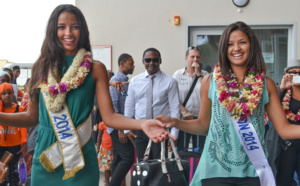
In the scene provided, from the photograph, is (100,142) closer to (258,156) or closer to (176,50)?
(176,50)

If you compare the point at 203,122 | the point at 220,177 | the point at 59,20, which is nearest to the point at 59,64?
the point at 59,20

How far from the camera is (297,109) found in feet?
15.7

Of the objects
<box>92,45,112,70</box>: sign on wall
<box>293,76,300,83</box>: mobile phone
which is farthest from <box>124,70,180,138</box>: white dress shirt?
<box>92,45,112,70</box>: sign on wall

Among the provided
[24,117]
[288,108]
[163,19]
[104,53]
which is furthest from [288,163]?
[104,53]

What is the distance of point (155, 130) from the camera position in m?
2.61

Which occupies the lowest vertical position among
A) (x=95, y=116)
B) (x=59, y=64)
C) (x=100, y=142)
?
(x=100, y=142)

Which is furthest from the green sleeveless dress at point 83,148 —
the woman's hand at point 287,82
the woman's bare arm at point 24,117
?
the woman's hand at point 287,82

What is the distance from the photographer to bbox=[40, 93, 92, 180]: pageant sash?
2615 millimetres

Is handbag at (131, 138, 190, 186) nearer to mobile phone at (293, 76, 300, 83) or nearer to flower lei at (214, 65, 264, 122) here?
flower lei at (214, 65, 264, 122)

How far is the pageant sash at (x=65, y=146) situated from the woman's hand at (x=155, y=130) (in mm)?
419

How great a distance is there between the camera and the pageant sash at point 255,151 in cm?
281

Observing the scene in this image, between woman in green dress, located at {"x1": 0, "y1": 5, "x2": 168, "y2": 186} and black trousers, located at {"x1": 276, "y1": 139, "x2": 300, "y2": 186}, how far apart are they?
8.45ft

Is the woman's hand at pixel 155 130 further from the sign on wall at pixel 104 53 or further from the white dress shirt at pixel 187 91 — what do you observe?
the sign on wall at pixel 104 53

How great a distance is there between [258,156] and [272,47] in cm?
665
